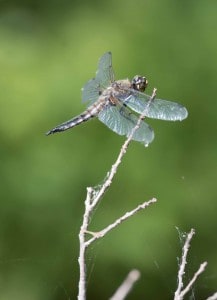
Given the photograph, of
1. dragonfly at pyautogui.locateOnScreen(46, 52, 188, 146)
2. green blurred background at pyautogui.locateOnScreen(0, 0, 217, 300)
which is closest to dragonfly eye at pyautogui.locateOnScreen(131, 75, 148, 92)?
dragonfly at pyautogui.locateOnScreen(46, 52, 188, 146)

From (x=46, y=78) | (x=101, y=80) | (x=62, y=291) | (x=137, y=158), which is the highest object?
(x=101, y=80)

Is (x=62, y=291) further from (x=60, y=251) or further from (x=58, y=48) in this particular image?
(x=58, y=48)

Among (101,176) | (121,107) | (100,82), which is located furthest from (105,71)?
(101,176)

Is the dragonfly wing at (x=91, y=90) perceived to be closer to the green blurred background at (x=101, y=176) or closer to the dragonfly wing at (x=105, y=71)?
the dragonfly wing at (x=105, y=71)

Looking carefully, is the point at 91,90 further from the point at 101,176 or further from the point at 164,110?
the point at 101,176

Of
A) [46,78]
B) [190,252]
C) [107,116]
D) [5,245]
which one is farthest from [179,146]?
[107,116]

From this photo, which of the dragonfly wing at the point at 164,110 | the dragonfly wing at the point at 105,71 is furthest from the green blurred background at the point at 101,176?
the dragonfly wing at the point at 164,110

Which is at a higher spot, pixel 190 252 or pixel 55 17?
pixel 55 17
